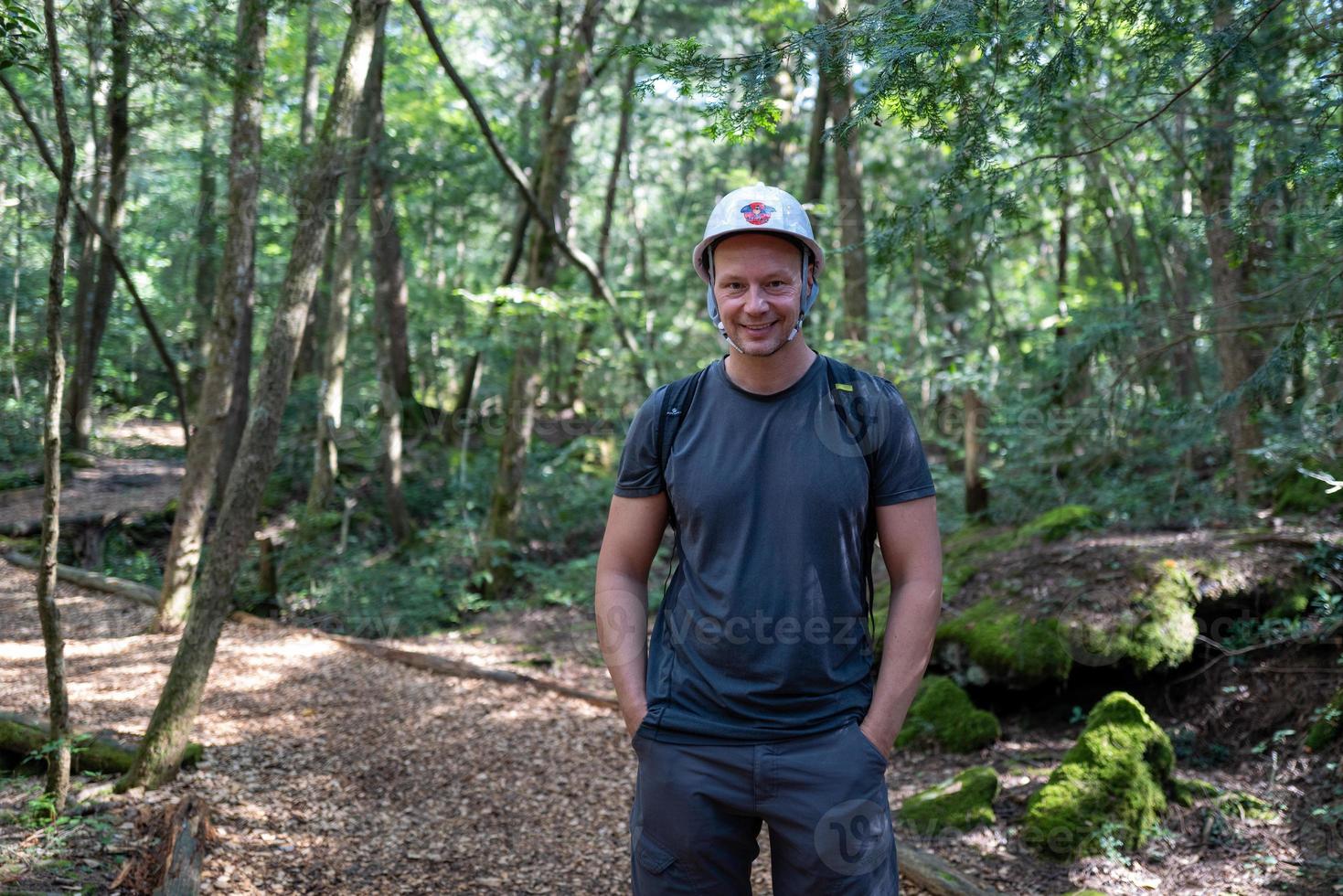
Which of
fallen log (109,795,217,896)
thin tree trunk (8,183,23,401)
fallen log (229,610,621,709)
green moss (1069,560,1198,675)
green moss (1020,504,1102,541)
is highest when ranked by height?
thin tree trunk (8,183,23,401)

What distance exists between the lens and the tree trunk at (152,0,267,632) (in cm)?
827

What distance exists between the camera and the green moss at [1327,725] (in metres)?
4.82

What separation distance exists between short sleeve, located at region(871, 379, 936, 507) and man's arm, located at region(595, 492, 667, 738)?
511mm

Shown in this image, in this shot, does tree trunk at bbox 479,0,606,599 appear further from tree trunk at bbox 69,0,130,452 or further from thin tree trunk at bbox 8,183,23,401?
thin tree trunk at bbox 8,183,23,401

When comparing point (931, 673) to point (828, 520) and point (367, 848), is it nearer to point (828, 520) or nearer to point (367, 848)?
point (367, 848)

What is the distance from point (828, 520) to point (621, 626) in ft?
1.79

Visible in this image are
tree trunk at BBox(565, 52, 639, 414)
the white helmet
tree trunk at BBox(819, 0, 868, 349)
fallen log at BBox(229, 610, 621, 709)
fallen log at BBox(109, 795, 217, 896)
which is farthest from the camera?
tree trunk at BBox(565, 52, 639, 414)

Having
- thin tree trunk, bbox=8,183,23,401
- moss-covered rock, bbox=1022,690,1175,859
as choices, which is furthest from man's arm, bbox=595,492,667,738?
thin tree trunk, bbox=8,183,23,401

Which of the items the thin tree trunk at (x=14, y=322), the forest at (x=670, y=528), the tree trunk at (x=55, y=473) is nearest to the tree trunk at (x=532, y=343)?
the forest at (x=670, y=528)

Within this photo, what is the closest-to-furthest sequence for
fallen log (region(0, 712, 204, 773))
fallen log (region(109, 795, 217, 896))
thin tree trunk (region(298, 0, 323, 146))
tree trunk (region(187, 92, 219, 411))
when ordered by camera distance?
1. fallen log (region(109, 795, 217, 896))
2. fallen log (region(0, 712, 204, 773))
3. tree trunk (region(187, 92, 219, 411))
4. thin tree trunk (region(298, 0, 323, 146))

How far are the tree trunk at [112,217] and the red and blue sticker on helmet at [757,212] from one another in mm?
4455

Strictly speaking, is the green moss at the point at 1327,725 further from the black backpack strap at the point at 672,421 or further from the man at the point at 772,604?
the black backpack strap at the point at 672,421

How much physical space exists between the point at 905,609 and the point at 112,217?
36.5 ft

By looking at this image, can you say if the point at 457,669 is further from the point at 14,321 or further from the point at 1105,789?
the point at 14,321
